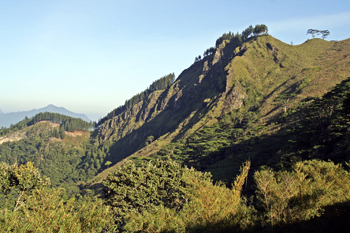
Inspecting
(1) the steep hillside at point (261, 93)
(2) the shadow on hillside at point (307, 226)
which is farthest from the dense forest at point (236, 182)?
(1) the steep hillside at point (261, 93)

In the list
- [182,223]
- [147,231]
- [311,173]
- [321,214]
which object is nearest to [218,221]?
[182,223]

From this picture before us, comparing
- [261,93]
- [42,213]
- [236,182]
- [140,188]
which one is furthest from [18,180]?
[261,93]

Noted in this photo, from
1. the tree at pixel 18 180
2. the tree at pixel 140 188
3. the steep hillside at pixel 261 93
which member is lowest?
the tree at pixel 140 188

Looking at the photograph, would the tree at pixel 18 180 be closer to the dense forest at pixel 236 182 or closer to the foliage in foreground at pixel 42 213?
the foliage in foreground at pixel 42 213

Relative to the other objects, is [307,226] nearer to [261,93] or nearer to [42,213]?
[42,213]

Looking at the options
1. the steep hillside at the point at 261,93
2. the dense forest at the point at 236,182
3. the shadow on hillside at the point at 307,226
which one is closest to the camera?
the shadow on hillside at the point at 307,226

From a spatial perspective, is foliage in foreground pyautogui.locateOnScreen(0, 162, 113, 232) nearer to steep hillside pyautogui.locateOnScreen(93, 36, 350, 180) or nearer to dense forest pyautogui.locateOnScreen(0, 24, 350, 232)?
dense forest pyautogui.locateOnScreen(0, 24, 350, 232)

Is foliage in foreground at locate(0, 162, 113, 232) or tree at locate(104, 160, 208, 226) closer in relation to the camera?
foliage in foreground at locate(0, 162, 113, 232)

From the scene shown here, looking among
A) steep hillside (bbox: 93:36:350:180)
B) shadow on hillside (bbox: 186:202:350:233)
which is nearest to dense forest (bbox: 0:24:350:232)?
shadow on hillside (bbox: 186:202:350:233)

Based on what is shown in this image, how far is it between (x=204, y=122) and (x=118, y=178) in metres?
129

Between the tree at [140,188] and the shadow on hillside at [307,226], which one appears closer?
the shadow on hillside at [307,226]

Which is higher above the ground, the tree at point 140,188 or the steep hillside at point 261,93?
the steep hillside at point 261,93

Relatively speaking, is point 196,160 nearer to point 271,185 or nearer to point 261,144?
point 261,144

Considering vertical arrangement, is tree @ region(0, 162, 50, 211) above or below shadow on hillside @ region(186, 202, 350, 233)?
above
